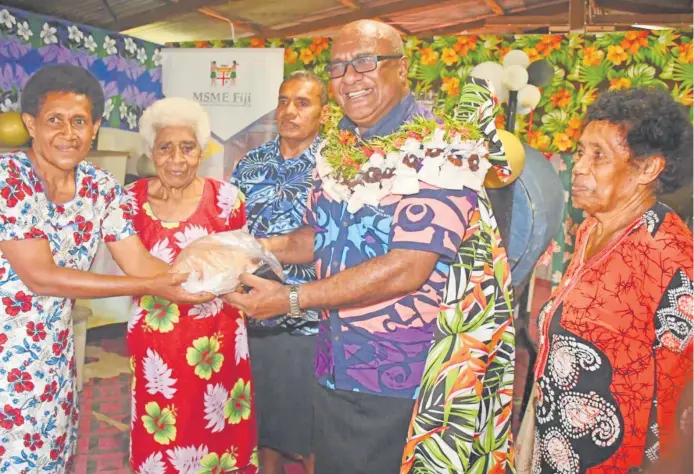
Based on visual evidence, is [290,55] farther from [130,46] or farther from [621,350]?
[621,350]

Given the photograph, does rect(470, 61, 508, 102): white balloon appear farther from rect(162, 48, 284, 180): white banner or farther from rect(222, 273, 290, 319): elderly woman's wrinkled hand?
rect(222, 273, 290, 319): elderly woman's wrinkled hand

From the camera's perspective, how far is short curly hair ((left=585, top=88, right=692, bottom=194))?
61.9 inches

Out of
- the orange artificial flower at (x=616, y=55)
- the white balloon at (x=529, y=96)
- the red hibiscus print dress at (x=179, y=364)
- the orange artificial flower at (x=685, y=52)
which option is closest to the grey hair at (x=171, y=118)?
the red hibiscus print dress at (x=179, y=364)

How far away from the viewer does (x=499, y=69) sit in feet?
10.2

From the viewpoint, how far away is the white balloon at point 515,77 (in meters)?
3.10

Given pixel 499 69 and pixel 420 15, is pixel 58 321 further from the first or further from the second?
pixel 499 69

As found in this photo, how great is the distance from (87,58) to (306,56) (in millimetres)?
961

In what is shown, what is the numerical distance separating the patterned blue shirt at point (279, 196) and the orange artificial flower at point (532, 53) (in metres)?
1.32

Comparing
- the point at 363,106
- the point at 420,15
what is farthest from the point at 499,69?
the point at 363,106

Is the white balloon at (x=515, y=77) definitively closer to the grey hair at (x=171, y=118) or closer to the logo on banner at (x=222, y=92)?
the logo on banner at (x=222, y=92)

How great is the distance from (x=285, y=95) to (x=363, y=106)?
86cm

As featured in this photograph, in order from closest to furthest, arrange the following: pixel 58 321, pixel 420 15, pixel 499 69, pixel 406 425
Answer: pixel 406 425
pixel 58 321
pixel 420 15
pixel 499 69

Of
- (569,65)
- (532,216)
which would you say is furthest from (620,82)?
(532,216)

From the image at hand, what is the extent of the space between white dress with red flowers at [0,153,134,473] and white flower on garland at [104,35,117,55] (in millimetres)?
703
